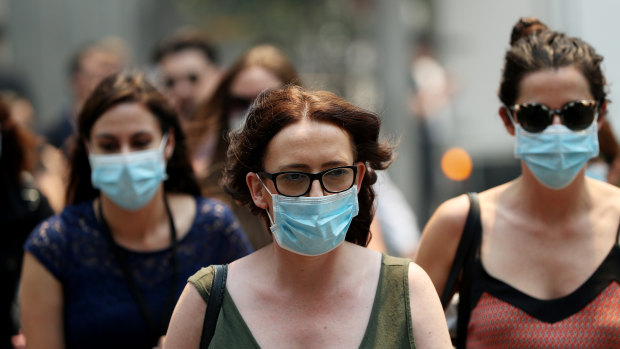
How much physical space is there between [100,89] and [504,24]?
21.4ft

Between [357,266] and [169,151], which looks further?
[169,151]

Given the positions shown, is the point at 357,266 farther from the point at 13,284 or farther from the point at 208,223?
the point at 13,284

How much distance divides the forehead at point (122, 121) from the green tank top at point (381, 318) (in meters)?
1.44

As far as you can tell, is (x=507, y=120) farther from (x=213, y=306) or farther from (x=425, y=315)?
(x=213, y=306)

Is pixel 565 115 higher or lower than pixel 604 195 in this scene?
higher

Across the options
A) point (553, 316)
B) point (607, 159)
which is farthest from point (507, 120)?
point (607, 159)

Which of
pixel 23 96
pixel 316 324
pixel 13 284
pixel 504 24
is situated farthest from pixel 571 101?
pixel 23 96

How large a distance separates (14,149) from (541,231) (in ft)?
10.4

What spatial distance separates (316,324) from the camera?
3211 millimetres

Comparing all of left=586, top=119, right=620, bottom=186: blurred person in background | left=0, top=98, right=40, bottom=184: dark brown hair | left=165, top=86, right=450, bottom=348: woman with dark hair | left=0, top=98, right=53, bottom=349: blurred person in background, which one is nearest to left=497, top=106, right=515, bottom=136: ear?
left=165, top=86, right=450, bottom=348: woman with dark hair

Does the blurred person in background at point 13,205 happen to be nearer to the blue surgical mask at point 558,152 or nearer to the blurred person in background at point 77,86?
the blurred person in background at point 77,86

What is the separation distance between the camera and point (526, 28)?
167 inches

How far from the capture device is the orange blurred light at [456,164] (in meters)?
11.0

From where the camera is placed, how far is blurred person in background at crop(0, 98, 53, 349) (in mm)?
5125
